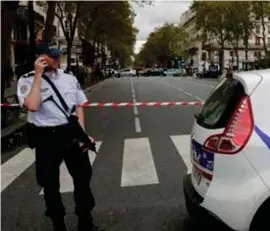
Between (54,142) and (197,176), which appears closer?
(197,176)

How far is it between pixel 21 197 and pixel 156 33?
448 ft

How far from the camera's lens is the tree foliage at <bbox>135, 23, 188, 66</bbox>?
122 meters

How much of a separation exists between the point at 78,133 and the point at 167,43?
5028 inches

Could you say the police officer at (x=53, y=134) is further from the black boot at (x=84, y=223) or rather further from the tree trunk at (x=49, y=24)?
the tree trunk at (x=49, y=24)

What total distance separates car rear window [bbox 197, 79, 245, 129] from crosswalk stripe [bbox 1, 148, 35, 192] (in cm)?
362

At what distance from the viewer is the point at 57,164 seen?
494 cm

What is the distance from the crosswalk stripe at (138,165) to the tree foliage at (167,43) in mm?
109975

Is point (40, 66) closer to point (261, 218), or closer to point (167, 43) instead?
point (261, 218)

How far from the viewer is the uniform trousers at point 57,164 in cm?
486

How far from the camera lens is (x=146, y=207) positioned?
611 cm

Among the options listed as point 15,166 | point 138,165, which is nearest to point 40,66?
point 138,165

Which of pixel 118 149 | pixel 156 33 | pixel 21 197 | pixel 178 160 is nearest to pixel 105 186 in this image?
pixel 21 197

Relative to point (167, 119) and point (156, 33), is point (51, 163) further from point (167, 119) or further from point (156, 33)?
point (156, 33)

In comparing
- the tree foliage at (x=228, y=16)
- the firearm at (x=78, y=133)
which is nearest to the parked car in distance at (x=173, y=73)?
the tree foliage at (x=228, y=16)
